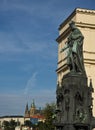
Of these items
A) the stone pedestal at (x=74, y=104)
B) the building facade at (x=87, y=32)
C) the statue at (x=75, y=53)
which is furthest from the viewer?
the building facade at (x=87, y=32)

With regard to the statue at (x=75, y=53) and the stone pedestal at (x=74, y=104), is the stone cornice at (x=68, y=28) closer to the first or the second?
the statue at (x=75, y=53)

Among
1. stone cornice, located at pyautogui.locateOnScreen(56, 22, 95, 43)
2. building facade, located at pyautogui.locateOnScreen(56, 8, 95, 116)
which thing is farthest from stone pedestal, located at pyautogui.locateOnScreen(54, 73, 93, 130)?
stone cornice, located at pyautogui.locateOnScreen(56, 22, 95, 43)

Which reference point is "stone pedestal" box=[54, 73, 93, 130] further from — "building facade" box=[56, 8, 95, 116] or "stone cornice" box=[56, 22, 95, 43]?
"stone cornice" box=[56, 22, 95, 43]

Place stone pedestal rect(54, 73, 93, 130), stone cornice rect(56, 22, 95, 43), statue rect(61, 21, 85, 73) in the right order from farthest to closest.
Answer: stone cornice rect(56, 22, 95, 43)
statue rect(61, 21, 85, 73)
stone pedestal rect(54, 73, 93, 130)

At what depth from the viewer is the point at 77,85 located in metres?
17.8

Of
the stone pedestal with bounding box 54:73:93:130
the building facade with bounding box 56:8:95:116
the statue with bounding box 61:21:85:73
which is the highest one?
the building facade with bounding box 56:8:95:116

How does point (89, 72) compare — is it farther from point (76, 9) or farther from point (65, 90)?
point (65, 90)

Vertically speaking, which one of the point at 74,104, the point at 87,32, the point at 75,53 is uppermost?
the point at 87,32

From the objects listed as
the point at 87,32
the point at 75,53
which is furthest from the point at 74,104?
the point at 87,32

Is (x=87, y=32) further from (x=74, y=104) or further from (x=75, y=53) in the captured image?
(x=74, y=104)

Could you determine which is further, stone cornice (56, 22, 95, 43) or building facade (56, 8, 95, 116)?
stone cornice (56, 22, 95, 43)

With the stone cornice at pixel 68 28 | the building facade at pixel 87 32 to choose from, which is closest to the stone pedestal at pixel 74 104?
the building facade at pixel 87 32

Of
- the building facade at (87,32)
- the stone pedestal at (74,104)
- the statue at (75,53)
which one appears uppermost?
the building facade at (87,32)

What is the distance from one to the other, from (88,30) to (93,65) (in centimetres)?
415
